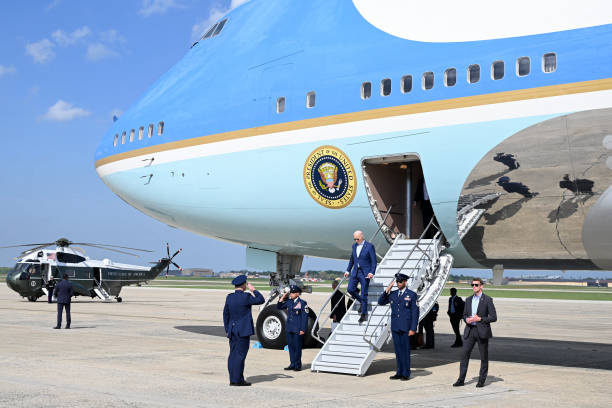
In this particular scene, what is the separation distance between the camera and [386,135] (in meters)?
11.4

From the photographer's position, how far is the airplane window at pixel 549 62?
31.7 ft

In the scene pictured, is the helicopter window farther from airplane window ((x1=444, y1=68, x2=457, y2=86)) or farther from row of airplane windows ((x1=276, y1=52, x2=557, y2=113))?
airplane window ((x1=444, y1=68, x2=457, y2=86))

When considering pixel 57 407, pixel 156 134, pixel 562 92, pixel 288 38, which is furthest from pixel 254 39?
pixel 57 407

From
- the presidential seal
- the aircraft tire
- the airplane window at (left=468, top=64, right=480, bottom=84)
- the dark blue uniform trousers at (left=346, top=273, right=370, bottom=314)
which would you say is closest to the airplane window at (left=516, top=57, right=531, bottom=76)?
the airplane window at (left=468, top=64, right=480, bottom=84)

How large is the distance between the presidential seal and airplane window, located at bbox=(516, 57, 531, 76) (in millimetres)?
3290

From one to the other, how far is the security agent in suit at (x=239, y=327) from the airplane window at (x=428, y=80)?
4224mm

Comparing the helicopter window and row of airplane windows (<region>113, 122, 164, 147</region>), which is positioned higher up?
row of airplane windows (<region>113, 122, 164, 147</region>)

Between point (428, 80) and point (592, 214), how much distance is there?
3237 millimetres

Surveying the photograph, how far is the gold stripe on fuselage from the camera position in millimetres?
9508

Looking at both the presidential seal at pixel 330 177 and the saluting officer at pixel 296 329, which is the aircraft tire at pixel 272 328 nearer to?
the saluting officer at pixel 296 329

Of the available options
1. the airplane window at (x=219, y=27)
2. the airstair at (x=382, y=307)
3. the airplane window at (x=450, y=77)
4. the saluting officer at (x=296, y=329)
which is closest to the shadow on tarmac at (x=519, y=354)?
the airstair at (x=382, y=307)

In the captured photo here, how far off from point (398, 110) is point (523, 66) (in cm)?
213

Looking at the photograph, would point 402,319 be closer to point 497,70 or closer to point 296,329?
point 296,329

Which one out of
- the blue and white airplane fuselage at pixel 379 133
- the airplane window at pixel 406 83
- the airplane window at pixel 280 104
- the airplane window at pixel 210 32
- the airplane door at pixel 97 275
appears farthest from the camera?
the airplane door at pixel 97 275
